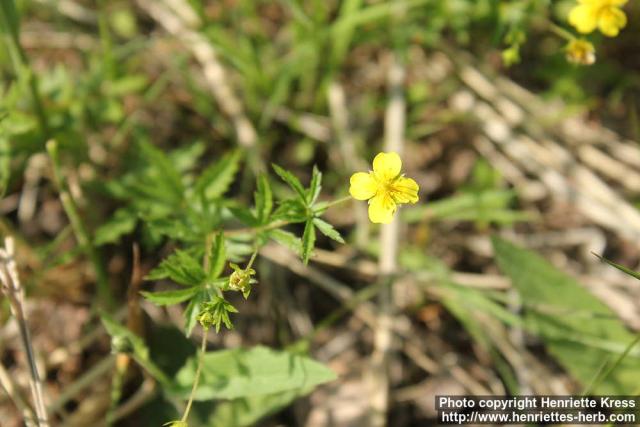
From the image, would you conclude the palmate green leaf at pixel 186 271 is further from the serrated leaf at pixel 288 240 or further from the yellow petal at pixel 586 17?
the yellow petal at pixel 586 17

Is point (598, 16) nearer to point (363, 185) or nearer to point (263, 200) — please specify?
point (363, 185)

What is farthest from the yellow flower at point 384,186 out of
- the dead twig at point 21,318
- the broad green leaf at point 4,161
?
the broad green leaf at point 4,161

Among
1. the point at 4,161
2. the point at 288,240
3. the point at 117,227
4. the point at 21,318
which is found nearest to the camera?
the point at 288,240

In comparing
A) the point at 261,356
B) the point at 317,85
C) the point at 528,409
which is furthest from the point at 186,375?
the point at 317,85

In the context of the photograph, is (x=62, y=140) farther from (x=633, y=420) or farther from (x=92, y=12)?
(x=633, y=420)

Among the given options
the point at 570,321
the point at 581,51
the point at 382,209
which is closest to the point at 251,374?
the point at 382,209

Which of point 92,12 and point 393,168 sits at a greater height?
point 92,12
